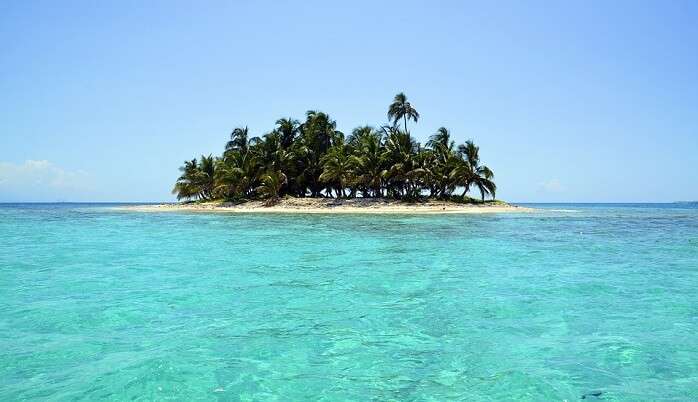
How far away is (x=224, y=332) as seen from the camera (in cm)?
654

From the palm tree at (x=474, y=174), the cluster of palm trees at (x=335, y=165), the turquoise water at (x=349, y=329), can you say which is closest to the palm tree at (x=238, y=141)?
the cluster of palm trees at (x=335, y=165)

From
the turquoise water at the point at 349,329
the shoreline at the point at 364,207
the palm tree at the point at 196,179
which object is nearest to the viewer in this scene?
the turquoise water at the point at 349,329

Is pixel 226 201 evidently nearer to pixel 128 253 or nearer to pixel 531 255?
pixel 128 253

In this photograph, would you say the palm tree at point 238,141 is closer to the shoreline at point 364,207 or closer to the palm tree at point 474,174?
the shoreline at point 364,207

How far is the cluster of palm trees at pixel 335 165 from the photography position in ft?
169

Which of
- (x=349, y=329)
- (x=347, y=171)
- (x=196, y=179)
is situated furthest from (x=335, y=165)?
(x=349, y=329)

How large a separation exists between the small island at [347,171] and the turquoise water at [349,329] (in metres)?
35.9

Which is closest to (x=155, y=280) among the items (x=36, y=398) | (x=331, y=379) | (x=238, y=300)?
(x=238, y=300)

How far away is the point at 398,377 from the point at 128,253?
13649mm

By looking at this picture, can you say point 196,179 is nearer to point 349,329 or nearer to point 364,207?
point 364,207

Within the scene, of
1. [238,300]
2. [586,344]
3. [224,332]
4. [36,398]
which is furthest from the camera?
[238,300]

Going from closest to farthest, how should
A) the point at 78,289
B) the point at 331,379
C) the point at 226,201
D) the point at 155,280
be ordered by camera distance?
the point at 331,379 < the point at 78,289 < the point at 155,280 < the point at 226,201

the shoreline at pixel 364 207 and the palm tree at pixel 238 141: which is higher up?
the palm tree at pixel 238 141

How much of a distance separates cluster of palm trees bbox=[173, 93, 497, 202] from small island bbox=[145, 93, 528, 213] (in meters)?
0.11
